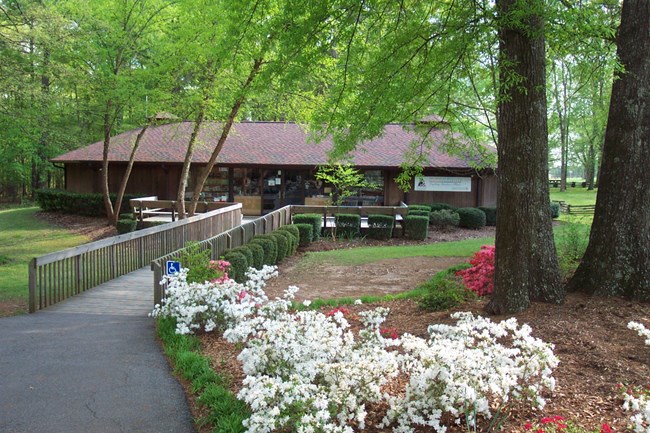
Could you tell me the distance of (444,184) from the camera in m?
26.1

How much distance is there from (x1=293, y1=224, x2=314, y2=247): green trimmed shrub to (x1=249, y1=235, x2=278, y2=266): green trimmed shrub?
4.24 metres

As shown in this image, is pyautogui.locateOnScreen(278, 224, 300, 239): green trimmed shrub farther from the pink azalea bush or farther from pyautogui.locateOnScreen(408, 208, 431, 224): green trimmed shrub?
the pink azalea bush

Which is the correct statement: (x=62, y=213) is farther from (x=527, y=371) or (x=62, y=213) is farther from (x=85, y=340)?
(x=527, y=371)

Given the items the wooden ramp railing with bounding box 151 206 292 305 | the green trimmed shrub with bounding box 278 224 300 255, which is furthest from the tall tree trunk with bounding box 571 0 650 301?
the green trimmed shrub with bounding box 278 224 300 255

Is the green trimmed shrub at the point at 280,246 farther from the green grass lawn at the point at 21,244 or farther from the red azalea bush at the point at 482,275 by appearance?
the red azalea bush at the point at 482,275

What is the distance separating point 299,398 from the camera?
360cm

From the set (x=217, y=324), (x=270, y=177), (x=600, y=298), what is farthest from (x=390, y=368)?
(x=270, y=177)

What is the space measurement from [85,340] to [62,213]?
22057mm

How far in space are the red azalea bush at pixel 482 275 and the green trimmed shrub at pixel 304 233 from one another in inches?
368

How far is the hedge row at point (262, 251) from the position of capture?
10.6 metres

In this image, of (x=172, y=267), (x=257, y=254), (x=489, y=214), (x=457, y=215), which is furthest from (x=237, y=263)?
(x=489, y=214)

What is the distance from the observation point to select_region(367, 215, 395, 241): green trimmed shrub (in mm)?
20094

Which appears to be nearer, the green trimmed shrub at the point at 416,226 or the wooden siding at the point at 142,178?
the green trimmed shrub at the point at 416,226

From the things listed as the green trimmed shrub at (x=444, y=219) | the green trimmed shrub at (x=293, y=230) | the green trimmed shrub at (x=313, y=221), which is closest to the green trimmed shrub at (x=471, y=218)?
the green trimmed shrub at (x=444, y=219)
